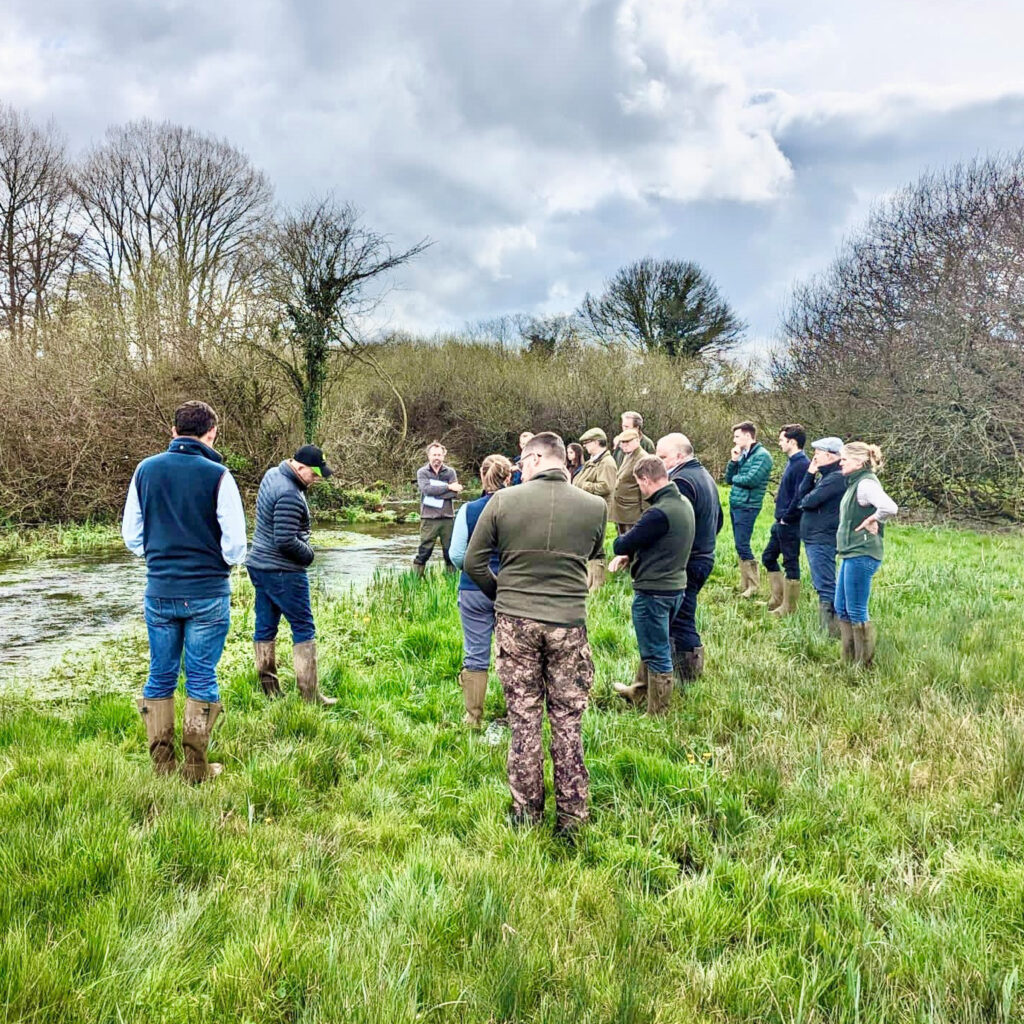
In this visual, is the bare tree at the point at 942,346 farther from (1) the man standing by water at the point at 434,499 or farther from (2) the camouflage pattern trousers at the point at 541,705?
(2) the camouflage pattern trousers at the point at 541,705

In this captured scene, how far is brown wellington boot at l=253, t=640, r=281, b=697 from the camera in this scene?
5.15 meters

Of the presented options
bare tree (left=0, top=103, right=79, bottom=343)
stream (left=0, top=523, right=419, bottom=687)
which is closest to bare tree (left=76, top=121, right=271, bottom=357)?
bare tree (left=0, top=103, right=79, bottom=343)

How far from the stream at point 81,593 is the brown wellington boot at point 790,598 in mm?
5503

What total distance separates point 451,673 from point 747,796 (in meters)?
2.93

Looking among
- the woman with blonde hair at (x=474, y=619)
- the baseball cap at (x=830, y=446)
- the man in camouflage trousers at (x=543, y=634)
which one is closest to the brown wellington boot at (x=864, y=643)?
the baseball cap at (x=830, y=446)

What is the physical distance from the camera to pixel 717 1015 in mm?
2066

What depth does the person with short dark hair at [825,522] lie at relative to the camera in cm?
628

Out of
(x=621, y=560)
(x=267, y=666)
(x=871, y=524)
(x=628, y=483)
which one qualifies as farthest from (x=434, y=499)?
(x=871, y=524)

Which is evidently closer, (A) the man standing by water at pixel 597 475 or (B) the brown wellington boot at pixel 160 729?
(B) the brown wellington boot at pixel 160 729

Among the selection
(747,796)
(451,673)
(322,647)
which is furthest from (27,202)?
(747,796)

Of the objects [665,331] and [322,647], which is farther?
[665,331]

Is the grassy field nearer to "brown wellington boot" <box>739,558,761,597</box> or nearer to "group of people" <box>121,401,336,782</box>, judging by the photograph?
"group of people" <box>121,401,336,782</box>

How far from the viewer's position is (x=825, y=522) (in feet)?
20.9

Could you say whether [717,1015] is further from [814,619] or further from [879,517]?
[814,619]
